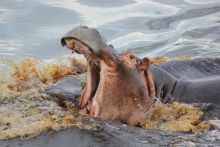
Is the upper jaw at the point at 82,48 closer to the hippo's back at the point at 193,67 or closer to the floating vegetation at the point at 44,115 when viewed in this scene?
the floating vegetation at the point at 44,115

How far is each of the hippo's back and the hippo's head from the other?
41.3 inches

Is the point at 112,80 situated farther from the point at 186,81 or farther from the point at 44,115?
the point at 186,81

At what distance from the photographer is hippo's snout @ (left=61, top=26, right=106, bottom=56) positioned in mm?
4582

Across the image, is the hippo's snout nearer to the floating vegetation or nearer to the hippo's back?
the floating vegetation

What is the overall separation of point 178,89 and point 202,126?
818 millimetres

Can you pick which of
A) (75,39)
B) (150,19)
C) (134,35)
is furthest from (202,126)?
(150,19)

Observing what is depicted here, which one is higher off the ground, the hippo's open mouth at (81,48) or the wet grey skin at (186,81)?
the hippo's open mouth at (81,48)

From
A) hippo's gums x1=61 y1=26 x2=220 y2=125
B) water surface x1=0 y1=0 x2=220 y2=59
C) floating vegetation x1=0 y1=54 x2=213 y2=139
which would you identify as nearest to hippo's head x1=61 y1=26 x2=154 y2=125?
hippo's gums x1=61 y1=26 x2=220 y2=125

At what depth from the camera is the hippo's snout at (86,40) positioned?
4582 millimetres

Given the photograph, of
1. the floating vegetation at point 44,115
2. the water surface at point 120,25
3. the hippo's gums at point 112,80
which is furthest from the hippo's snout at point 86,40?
the water surface at point 120,25

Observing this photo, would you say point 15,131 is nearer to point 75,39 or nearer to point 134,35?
point 75,39

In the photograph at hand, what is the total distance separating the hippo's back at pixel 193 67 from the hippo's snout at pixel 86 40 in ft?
4.42

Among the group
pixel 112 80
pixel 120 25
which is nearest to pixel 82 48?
pixel 112 80

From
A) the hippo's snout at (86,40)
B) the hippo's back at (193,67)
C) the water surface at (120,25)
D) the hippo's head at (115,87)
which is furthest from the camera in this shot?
the water surface at (120,25)
